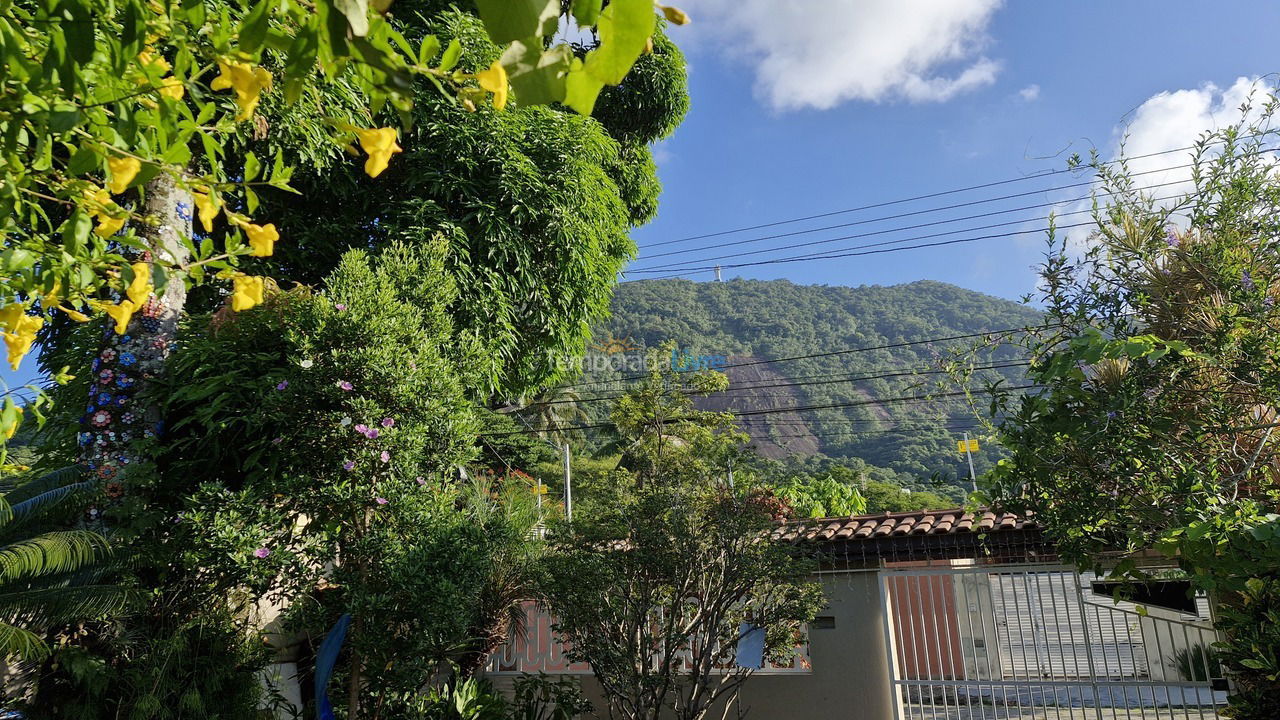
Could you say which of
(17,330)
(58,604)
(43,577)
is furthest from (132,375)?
(17,330)

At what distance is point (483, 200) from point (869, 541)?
493 cm

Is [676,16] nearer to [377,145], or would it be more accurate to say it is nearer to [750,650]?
[377,145]

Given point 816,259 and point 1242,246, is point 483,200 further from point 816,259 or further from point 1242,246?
point 816,259

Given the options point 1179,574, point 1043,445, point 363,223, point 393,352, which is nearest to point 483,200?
point 363,223

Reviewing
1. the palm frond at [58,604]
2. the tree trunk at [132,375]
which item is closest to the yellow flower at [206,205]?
the palm frond at [58,604]

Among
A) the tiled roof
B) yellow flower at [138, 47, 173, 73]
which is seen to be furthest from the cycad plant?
the tiled roof

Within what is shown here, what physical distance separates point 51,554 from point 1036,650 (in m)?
6.87

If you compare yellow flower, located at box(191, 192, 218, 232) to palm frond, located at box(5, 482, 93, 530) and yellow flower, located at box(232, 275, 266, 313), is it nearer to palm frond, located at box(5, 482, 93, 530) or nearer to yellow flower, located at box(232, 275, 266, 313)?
yellow flower, located at box(232, 275, 266, 313)

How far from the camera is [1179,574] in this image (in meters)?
4.15

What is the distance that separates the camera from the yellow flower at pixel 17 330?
1543 mm

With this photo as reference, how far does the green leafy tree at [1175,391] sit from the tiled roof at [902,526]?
2.10 metres

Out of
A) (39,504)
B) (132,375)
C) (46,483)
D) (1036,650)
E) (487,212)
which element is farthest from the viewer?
(487,212)

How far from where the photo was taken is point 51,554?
155 inches

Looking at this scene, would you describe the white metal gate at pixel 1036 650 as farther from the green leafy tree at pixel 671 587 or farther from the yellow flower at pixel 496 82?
the yellow flower at pixel 496 82
